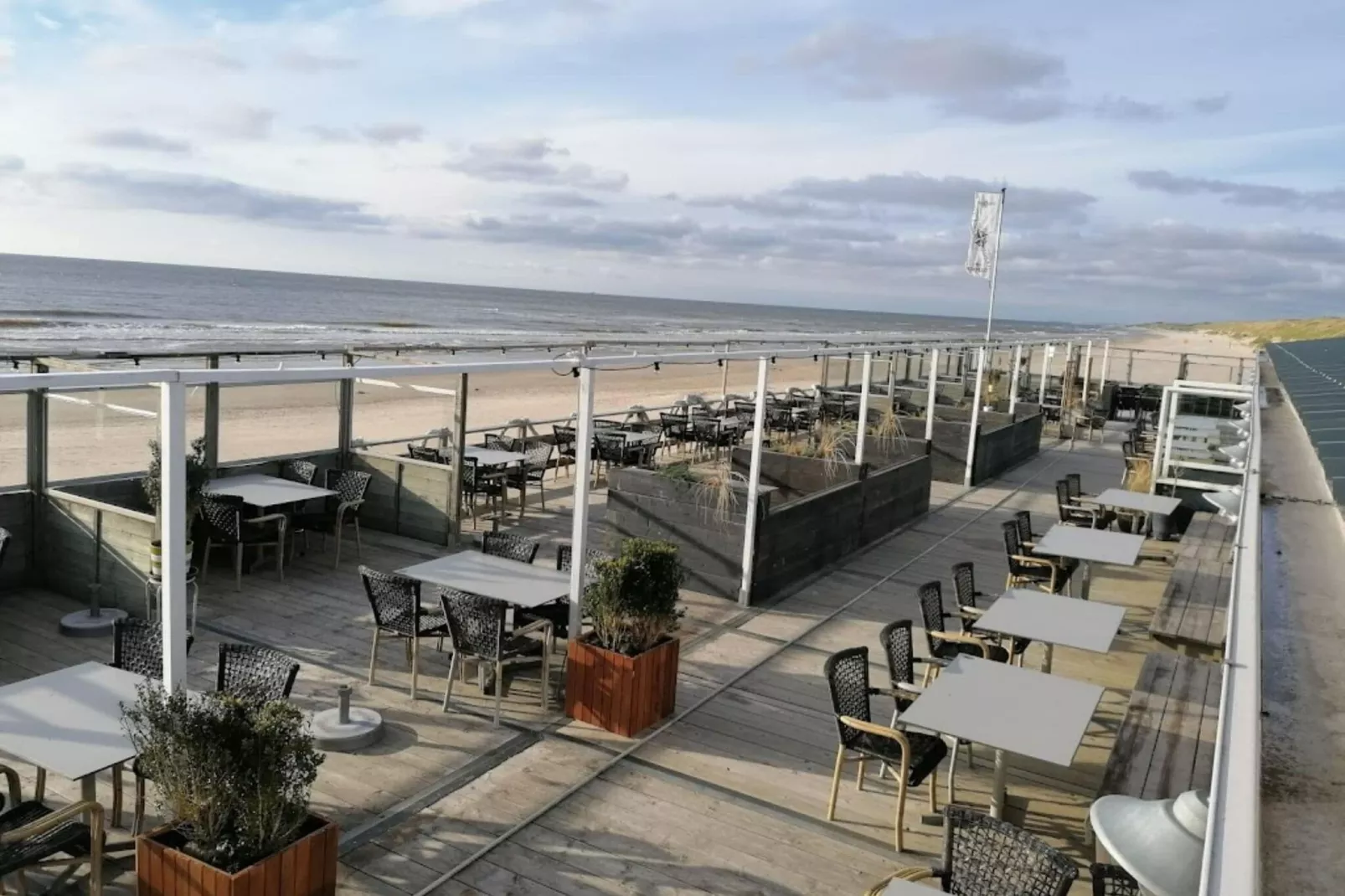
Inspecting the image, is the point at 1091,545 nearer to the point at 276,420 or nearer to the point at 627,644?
the point at 627,644

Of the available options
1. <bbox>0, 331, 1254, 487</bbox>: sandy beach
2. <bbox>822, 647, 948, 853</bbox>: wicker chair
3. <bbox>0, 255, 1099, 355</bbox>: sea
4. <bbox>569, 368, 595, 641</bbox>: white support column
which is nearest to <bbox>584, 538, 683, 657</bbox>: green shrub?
<bbox>569, 368, 595, 641</bbox>: white support column

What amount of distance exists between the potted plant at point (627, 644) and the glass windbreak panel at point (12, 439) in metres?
10.6

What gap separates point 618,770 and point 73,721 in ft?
7.12

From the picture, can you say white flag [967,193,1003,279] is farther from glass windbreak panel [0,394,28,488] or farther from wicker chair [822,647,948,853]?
wicker chair [822,647,948,853]

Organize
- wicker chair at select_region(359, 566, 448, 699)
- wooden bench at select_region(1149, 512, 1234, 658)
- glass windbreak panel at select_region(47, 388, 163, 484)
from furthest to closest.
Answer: glass windbreak panel at select_region(47, 388, 163, 484) < wicker chair at select_region(359, 566, 448, 699) < wooden bench at select_region(1149, 512, 1234, 658)

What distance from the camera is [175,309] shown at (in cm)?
4644

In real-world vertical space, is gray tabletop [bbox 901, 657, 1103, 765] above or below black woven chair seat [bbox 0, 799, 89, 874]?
above

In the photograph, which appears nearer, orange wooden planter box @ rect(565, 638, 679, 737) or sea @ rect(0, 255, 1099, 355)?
orange wooden planter box @ rect(565, 638, 679, 737)

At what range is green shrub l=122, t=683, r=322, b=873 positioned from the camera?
304 centimetres

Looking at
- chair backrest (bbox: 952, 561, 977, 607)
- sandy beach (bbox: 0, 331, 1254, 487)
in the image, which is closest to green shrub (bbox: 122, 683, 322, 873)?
chair backrest (bbox: 952, 561, 977, 607)

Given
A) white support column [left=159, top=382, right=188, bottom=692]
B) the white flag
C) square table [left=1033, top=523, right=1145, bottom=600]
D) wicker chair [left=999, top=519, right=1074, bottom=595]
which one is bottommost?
wicker chair [left=999, top=519, right=1074, bottom=595]

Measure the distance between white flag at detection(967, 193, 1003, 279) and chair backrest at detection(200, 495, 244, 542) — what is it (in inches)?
565

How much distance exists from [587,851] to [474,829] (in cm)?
47

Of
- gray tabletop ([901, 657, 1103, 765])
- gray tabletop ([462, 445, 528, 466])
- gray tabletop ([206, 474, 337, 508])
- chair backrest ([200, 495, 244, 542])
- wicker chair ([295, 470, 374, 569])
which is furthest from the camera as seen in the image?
gray tabletop ([462, 445, 528, 466])
